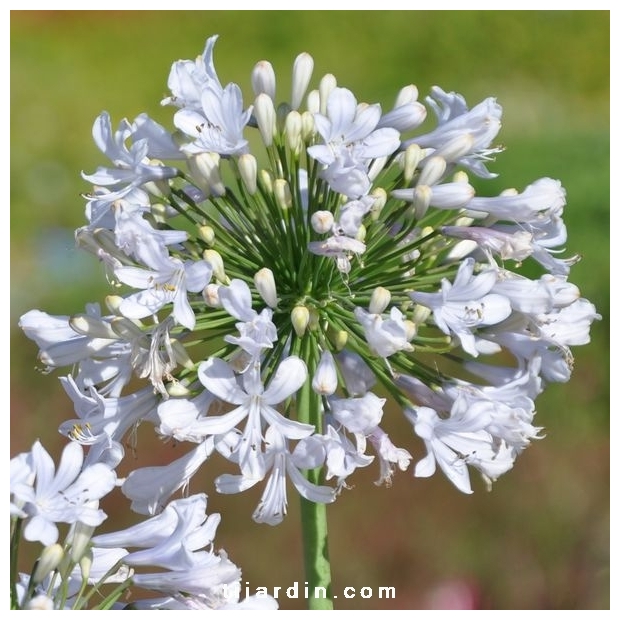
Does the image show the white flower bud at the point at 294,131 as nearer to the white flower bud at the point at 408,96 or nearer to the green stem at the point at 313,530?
the white flower bud at the point at 408,96

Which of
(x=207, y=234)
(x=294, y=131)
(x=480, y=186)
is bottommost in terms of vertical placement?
(x=207, y=234)

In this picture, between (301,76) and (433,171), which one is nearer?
(433,171)

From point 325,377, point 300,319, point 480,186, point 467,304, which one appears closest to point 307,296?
point 300,319

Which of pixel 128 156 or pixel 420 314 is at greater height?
pixel 128 156

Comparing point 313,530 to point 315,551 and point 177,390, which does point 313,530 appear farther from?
point 177,390

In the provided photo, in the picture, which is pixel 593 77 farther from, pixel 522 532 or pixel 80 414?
pixel 80 414

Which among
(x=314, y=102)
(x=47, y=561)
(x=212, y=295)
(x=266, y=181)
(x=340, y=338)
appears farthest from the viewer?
(x=314, y=102)

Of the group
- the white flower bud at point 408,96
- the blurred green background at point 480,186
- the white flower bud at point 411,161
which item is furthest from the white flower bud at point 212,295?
the blurred green background at point 480,186
